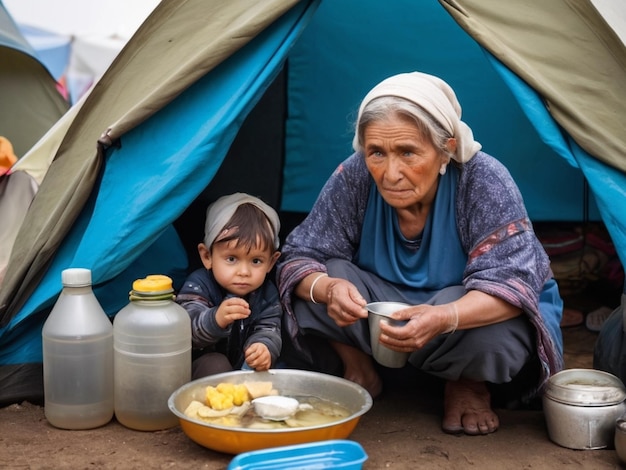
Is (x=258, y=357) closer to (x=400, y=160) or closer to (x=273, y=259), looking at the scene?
(x=273, y=259)

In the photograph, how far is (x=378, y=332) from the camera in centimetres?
242

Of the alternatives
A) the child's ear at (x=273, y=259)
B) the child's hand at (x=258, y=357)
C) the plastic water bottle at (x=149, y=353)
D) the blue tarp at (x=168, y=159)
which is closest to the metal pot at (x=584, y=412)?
the child's hand at (x=258, y=357)

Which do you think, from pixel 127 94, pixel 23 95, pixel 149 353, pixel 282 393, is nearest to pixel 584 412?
pixel 282 393

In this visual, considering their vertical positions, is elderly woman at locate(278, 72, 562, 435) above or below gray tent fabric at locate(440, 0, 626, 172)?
below

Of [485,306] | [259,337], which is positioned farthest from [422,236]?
[259,337]

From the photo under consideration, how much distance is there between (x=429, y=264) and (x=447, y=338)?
0.30 meters

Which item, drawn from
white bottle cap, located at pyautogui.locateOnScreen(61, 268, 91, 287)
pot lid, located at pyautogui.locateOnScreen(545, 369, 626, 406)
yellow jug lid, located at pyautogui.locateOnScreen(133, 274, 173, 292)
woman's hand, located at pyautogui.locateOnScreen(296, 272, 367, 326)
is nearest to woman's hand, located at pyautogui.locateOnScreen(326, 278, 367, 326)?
woman's hand, located at pyautogui.locateOnScreen(296, 272, 367, 326)

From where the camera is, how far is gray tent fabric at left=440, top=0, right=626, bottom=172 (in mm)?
2549

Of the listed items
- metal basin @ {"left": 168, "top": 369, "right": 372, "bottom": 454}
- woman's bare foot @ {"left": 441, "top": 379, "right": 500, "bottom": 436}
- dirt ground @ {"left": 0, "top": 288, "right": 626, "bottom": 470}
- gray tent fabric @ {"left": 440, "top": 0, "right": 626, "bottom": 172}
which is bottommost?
dirt ground @ {"left": 0, "top": 288, "right": 626, "bottom": 470}

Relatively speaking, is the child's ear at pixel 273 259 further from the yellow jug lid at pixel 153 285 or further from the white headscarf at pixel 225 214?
the yellow jug lid at pixel 153 285

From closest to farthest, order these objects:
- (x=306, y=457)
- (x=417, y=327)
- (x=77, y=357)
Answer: (x=306, y=457) → (x=417, y=327) → (x=77, y=357)

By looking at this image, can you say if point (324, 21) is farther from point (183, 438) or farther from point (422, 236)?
point (183, 438)

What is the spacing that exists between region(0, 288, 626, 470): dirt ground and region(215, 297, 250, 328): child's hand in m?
0.35

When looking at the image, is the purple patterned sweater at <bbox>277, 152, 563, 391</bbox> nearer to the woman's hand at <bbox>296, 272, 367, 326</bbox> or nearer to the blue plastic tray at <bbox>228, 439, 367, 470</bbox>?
the woman's hand at <bbox>296, 272, 367, 326</bbox>
